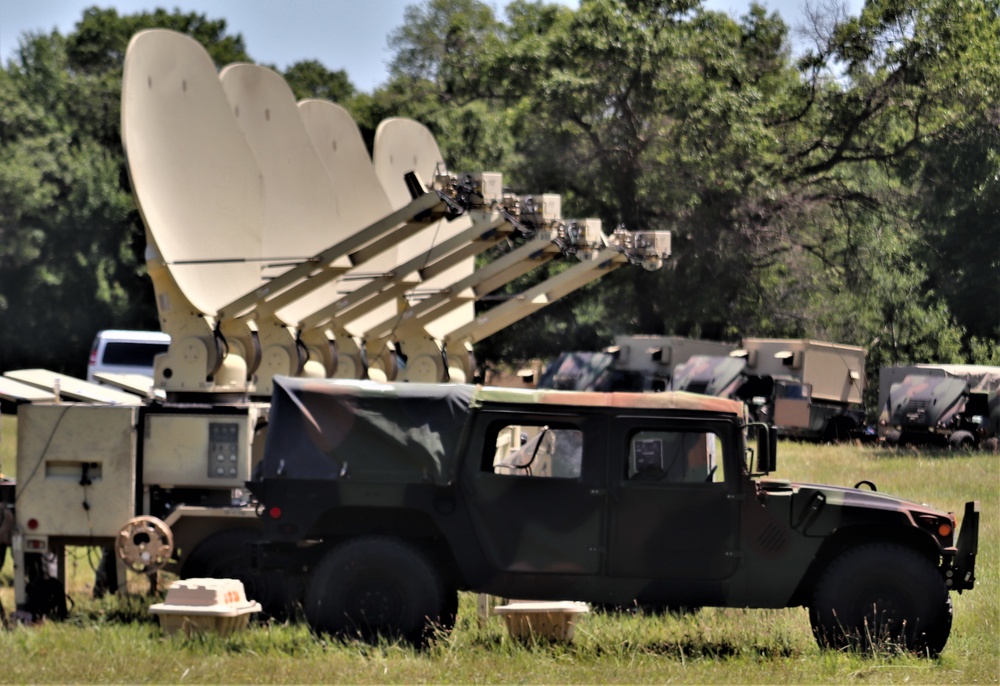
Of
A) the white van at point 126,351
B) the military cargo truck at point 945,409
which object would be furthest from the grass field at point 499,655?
the white van at point 126,351

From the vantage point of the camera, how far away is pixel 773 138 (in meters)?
40.2

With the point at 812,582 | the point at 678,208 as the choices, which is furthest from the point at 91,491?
the point at 678,208

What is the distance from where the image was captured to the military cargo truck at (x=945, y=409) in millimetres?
31297

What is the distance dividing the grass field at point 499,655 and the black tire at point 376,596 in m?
0.15

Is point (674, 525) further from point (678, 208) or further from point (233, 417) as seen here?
point (678, 208)

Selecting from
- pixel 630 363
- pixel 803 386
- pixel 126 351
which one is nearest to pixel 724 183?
pixel 630 363

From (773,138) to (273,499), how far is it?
32384 millimetres

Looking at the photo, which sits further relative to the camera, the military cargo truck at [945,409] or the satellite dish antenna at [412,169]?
the military cargo truck at [945,409]

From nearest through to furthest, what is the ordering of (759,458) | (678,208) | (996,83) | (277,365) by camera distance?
(759,458)
(277,365)
(996,83)
(678,208)

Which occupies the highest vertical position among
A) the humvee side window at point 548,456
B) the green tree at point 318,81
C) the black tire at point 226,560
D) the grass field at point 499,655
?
the green tree at point 318,81

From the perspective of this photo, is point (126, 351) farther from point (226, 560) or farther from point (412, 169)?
point (226, 560)

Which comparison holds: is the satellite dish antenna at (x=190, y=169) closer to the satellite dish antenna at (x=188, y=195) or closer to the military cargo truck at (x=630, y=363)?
the satellite dish antenna at (x=188, y=195)

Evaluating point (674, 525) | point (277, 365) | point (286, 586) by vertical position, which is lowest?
point (286, 586)

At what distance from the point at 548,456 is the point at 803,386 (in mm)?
24164
